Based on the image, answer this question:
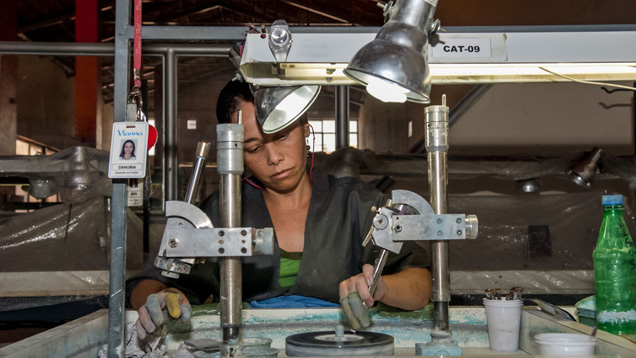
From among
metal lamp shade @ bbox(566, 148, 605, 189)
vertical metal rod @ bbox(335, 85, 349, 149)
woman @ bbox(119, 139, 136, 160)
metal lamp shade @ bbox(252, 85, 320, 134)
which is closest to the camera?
woman @ bbox(119, 139, 136, 160)

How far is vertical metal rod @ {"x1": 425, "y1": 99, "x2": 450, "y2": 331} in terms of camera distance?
3.41 ft

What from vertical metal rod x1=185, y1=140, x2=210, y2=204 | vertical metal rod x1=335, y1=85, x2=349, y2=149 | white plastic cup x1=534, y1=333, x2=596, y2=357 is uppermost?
vertical metal rod x1=335, y1=85, x2=349, y2=149

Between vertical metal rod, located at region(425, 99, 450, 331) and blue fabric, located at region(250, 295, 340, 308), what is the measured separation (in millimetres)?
564

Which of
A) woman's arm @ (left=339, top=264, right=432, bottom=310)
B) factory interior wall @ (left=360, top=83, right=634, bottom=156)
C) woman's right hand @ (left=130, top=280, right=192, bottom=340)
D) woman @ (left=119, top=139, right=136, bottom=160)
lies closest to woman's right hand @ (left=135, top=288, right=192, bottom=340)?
woman's right hand @ (left=130, top=280, right=192, bottom=340)

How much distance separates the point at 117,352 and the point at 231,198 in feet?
1.16

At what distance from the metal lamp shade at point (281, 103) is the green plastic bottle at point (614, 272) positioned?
593 millimetres

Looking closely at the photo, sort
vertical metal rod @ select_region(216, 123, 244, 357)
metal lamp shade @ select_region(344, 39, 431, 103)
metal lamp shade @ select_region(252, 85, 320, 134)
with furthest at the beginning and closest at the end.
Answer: metal lamp shade @ select_region(252, 85, 320, 134), vertical metal rod @ select_region(216, 123, 244, 357), metal lamp shade @ select_region(344, 39, 431, 103)

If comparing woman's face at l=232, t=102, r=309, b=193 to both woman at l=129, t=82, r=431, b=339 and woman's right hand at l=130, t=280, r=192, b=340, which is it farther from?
woman's right hand at l=130, t=280, r=192, b=340

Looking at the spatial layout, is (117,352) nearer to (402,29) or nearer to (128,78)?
(128,78)

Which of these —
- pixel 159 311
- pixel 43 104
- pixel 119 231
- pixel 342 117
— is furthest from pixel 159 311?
pixel 43 104

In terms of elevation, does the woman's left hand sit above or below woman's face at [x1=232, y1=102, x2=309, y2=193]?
below

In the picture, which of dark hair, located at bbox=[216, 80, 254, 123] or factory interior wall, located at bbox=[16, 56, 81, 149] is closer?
dark hair, located at bbox=[216, 80, 254, 123]

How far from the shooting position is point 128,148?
3.54 ft

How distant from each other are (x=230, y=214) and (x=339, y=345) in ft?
0.89
